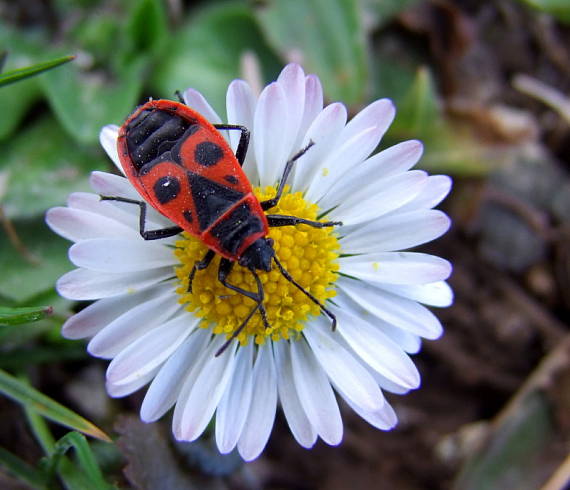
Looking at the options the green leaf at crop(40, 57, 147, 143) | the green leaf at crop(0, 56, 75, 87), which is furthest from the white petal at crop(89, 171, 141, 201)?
the green leaf at crop(40, 57, 147, 143)

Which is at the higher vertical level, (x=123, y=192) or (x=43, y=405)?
(x=123, y=192)

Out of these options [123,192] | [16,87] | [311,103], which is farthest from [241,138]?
[16,87]

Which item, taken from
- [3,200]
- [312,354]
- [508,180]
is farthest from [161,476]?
[508,180]

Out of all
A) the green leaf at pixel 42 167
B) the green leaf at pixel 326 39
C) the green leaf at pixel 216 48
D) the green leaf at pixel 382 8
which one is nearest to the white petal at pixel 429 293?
the green leaf at pixel 326 39

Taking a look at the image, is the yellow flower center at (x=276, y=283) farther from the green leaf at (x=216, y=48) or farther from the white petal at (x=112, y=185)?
the green leaf at (x=216, y=48)

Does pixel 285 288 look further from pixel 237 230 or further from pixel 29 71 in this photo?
pixel 29 71

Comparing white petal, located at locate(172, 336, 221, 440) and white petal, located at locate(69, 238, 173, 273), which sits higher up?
A: white petal, located at locate(69, 238, 173, 273)

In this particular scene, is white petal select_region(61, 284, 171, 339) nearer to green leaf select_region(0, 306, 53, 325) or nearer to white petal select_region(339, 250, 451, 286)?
green leaf select_region(0, 306, 53, 325)
